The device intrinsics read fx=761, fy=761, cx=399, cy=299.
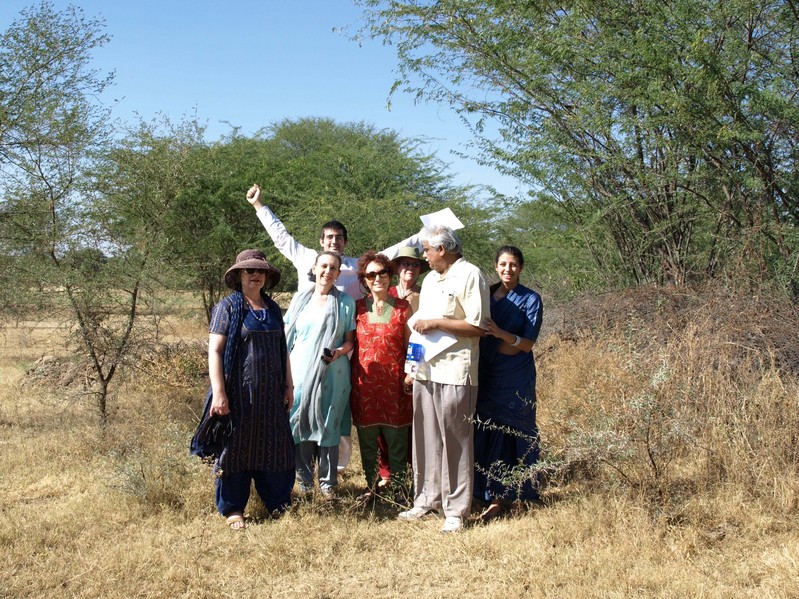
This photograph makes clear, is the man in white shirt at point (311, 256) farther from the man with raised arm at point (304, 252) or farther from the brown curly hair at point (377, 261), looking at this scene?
the brown curly hair at point (377, 261)

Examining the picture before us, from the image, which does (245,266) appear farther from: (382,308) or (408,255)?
(408,255)

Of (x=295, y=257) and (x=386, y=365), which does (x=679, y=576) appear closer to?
(x=386, y=365)

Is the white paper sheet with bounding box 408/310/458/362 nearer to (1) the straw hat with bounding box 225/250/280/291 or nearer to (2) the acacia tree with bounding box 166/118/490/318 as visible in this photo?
(1) the straw hat with bounding box 225/250/280/291

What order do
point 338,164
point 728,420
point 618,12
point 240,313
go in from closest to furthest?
point 240,313
point 728,420
point 618,12
point 338,164

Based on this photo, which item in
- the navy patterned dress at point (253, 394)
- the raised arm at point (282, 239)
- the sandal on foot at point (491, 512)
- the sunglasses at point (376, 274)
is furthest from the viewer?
the raised arm at point (282, 239)

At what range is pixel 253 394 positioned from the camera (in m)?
4.45

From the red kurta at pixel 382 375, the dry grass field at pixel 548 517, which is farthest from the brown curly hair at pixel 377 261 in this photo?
the dry grass field at pixel 548 517

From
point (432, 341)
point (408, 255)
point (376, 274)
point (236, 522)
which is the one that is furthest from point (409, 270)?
point (236, 522)

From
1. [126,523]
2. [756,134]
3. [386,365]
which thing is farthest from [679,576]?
[756,134]

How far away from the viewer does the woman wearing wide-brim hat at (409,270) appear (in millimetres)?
5066

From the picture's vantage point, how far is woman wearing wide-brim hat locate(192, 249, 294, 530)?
4.39 metres

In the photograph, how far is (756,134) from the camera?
247 inches

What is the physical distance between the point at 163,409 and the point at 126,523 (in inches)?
120

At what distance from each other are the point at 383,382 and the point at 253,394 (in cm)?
86
